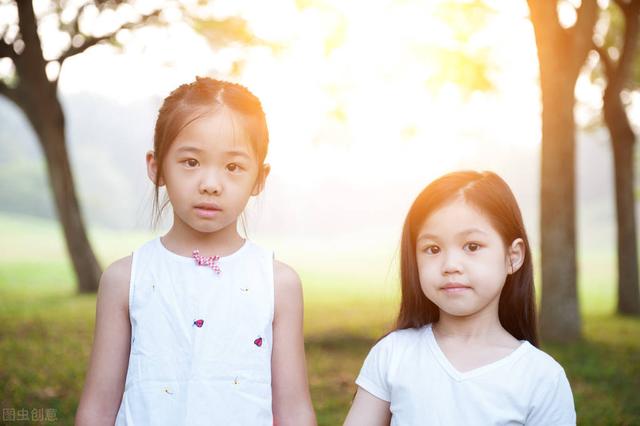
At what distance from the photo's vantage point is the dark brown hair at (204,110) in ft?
7.72

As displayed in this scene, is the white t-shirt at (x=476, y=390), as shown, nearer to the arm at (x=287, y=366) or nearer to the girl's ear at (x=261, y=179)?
the arm at (x=287, y=366)

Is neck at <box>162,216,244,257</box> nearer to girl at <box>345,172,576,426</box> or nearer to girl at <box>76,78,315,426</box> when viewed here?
girl at <box>76,78,315,426</box>

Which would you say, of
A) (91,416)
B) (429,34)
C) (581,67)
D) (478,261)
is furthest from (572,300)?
(91,416)

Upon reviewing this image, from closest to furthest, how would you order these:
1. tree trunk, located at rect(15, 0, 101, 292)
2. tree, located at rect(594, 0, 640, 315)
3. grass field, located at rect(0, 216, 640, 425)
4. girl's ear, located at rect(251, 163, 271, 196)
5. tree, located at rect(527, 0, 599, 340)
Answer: girl's ear, located at rect(251, 163, 271, 196), grass field, located at rect(0, 216, 640, 425), tree, located at rect(527, 0, 599, 340), tree, located at rect(594, 0, 640, 315), tree trunk, located at rect(15, 0, 101, 292)

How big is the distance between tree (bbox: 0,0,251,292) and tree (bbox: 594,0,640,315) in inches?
222

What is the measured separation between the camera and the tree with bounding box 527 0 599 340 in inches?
305

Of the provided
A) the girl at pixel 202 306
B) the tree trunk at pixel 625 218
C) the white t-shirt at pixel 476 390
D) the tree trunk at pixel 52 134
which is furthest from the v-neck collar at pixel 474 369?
the tree trunk at pixel 52 134

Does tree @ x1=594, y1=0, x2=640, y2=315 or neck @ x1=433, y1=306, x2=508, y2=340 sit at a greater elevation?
tree @ x1=594, y1=0, x2=640, y2=315

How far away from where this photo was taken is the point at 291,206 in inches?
1538

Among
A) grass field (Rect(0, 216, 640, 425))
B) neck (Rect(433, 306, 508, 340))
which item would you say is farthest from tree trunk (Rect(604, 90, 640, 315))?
neck (Rect(433, 306, 508, 340))

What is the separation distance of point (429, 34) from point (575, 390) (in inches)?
224

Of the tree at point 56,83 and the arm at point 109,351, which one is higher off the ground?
the tree at point 56,83

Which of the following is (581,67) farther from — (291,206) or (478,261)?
(291,206)

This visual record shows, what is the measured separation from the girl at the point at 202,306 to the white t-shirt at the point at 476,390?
0.33 metres
